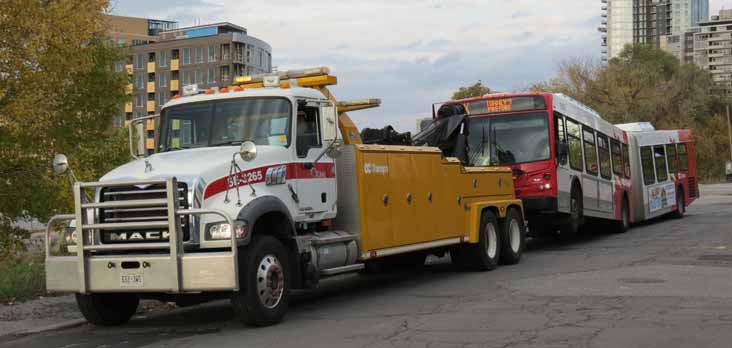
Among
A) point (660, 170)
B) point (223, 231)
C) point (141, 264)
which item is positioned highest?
point (660, 170)

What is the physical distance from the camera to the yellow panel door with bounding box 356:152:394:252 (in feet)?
39.7

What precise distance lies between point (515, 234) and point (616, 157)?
8800 millimetres

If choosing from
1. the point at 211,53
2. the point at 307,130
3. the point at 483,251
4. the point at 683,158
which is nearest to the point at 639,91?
the point at 683,158

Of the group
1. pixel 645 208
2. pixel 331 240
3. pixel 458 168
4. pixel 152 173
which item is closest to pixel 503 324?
pixel 331 240

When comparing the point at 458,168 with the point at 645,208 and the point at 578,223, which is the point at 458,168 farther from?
the point at 645,208

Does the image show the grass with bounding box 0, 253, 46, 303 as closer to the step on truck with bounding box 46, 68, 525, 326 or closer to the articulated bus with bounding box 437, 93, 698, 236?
the step on truck with bounding box 46, 68, 525, 326

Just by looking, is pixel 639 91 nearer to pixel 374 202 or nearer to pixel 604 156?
pixel 604 156

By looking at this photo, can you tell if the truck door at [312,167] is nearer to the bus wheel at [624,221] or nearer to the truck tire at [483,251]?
the truck tire at [483,251]

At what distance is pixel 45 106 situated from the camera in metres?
21.5

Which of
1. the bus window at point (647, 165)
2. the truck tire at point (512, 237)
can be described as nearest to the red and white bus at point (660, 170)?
the bus window at point (647, 165)

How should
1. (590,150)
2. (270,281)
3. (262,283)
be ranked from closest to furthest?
(262,283), (270,281), (590,150)

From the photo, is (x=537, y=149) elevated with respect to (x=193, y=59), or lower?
lower

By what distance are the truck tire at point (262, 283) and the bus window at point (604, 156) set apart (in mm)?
14081

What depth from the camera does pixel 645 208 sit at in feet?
89.0
